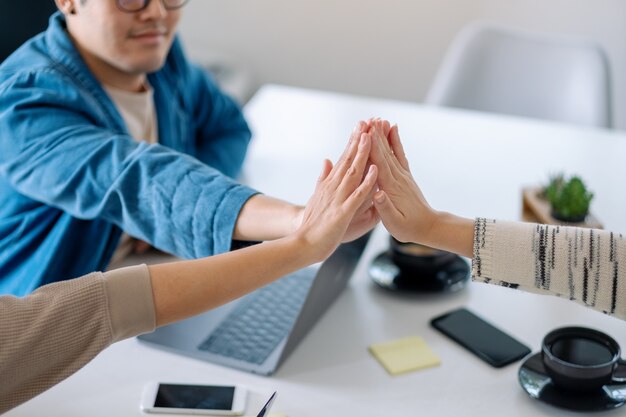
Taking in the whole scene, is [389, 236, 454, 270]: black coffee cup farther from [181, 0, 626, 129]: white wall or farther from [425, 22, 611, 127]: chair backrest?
[181, 0, 626, 129]: white wall

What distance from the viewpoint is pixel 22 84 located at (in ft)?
4.17

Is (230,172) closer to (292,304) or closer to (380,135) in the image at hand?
(292,304)

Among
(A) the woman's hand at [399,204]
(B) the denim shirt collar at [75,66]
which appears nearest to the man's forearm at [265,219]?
(A) the woman's hand at [399,204]

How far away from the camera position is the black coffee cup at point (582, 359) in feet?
3.41

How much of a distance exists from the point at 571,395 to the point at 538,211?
45 cm

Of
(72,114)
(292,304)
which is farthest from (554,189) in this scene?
(72,114)

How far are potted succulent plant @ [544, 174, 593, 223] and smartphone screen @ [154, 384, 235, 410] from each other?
65 cm

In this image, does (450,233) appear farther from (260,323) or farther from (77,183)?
(77,183)

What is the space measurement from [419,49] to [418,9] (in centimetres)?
15

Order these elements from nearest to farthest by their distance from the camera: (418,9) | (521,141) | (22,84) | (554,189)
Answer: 1. (22,84)
2. (554,189)
3. (521,141)
4. (418,9)

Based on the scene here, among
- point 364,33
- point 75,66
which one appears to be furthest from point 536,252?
point 364,33

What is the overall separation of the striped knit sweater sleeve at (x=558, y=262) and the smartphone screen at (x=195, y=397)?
0.35m

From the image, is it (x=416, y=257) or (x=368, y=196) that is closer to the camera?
(x=368, y=196)

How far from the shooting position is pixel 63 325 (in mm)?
889
